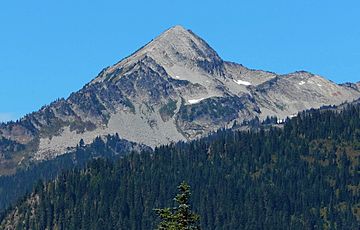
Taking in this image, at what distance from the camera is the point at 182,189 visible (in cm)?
4794

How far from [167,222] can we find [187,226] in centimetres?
129

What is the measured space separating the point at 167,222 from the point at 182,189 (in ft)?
8.76

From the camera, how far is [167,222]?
49500 mm

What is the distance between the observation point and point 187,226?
48.9 meters

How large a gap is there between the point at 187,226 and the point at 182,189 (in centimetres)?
235
